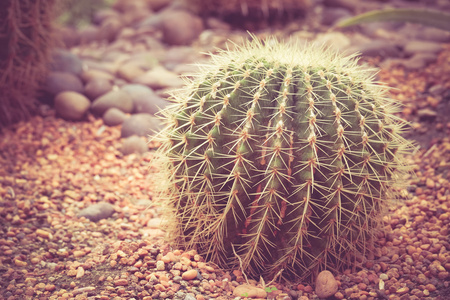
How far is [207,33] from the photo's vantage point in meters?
5.84

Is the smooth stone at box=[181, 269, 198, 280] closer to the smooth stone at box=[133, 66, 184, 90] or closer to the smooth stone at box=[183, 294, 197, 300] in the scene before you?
the smooth stone at box=[183, 294, 197, 300]

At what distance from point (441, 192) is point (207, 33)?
3909mm

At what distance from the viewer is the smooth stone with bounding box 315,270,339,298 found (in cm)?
206

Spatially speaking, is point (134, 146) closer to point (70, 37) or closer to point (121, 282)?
point (121, 282)

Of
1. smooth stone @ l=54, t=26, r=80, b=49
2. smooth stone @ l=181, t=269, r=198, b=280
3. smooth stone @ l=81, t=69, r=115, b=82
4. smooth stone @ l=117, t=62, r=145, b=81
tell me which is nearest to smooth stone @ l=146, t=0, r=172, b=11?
smooth stone @ l=54, t=26, r=80, b=49

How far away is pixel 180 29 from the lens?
5777 millimetres

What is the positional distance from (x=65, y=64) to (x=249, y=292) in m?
3.48

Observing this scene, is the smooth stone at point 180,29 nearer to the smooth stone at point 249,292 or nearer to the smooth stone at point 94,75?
the smooth stone at point 94,75

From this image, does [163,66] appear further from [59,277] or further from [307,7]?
[59,277]

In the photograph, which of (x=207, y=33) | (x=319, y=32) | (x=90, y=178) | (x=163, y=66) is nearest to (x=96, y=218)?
(x=90, y=178)

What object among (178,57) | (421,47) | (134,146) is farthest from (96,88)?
(421,47)

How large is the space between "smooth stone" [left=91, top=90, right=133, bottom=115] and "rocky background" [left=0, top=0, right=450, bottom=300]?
13 mm

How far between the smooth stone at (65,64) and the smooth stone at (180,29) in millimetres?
1533

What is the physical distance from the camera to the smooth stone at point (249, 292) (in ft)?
6.57
